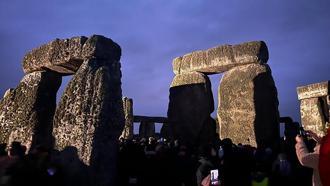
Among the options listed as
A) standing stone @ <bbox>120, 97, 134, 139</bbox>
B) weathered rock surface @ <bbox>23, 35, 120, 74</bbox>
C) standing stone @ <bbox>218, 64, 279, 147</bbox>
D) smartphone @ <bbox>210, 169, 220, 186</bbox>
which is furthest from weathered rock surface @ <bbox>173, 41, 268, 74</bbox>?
smartphone @ <bbox>210, 169, 220, 186</bbox>

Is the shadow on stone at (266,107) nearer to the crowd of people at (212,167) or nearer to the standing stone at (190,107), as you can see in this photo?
the standing stone at (190,107)

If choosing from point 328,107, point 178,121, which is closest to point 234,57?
point 178,121

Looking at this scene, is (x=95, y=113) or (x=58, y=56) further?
(x=58, y=56)

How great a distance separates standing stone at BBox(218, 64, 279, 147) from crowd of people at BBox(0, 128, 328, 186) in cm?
228

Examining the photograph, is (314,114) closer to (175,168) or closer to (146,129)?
(146,129)

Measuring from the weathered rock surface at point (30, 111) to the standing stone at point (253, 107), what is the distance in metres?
4.23

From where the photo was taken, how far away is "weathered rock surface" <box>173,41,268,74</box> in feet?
29.0

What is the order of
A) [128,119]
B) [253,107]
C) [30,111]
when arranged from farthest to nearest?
[128,119] → [253,107] → [30,111]

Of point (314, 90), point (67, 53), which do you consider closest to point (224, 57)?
point (314, 90)

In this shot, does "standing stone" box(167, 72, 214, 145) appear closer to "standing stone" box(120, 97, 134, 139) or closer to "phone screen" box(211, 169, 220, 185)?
"standing stone" box(120, 97, 134, 139)

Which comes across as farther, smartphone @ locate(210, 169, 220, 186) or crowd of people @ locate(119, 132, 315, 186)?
crowd of people @ locate(119, 132, 315, 186)

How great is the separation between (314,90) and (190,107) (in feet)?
14.3

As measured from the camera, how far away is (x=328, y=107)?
445 inches

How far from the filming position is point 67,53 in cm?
605
